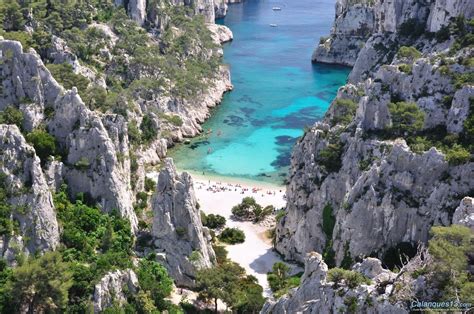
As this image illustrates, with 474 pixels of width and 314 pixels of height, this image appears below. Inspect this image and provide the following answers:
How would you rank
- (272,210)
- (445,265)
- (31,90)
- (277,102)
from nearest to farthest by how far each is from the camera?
(445,265) → (31,90) → (272,210) → (277,102)

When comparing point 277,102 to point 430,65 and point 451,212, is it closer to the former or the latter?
point 430,65

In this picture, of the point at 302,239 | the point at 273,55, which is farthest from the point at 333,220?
the point at 273,55

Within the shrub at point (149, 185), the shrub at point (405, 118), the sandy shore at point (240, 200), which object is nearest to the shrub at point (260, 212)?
the sandy shore at point (240, 200)

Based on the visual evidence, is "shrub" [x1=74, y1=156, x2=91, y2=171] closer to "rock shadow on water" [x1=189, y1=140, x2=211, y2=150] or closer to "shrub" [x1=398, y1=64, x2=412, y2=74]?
"shrub" [x1=398, y1=64, x2=412, y2=74]

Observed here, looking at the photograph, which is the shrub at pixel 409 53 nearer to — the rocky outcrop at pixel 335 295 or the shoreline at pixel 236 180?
the shoreline at pixel 236 180

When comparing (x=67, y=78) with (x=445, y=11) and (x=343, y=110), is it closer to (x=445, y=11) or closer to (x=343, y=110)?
(x=343, y=110)

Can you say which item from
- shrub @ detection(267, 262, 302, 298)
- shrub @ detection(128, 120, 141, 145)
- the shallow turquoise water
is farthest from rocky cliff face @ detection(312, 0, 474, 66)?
shrub @ detection(267, 262, 302, 298)

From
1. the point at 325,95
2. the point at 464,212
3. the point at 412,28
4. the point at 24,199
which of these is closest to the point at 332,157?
the point at 464,212
